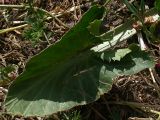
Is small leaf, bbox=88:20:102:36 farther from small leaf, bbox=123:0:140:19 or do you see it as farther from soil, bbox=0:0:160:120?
soil, bbox=0:0:160:120

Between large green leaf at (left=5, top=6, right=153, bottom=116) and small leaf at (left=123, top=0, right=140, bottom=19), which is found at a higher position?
small leaf at (left=123, top=0, right=140, bottom=19)

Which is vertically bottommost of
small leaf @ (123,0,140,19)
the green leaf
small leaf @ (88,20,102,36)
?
the green leaf

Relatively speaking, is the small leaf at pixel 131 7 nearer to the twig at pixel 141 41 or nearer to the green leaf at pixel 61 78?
the green leaf at pixel 61 78

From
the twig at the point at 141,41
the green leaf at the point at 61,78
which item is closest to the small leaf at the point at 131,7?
the green leaf at the point at 61,78

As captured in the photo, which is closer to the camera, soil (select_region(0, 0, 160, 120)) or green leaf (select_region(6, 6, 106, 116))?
green leaf (select_region(6, 6, 106, 116))

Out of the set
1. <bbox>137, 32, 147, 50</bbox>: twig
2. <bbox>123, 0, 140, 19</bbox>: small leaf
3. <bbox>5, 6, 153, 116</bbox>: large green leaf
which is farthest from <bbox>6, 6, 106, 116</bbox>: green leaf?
Answer: <bbox>137, 32, 147, 50</bbox>: twig

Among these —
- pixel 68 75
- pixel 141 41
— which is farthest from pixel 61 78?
pixel 141 41
